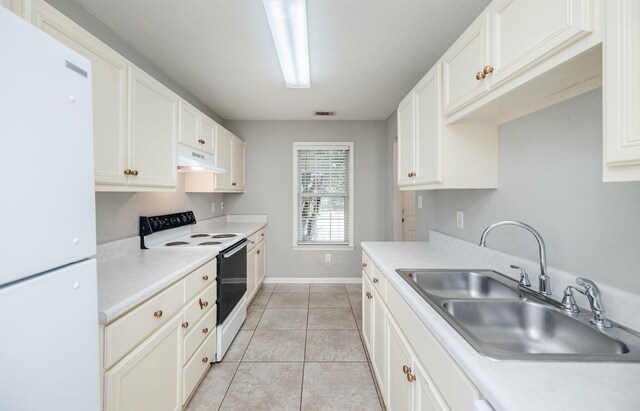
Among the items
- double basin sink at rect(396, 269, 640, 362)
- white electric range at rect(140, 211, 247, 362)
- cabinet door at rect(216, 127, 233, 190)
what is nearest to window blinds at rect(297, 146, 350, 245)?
cabinet door at rect(216, 127, 233, 190)

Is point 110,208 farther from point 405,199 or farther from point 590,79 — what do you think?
point 405,199

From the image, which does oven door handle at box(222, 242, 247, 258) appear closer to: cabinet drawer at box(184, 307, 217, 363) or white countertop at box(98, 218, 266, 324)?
white countertop at box(98, 218, 266, 324)

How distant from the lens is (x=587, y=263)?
3.49 feet

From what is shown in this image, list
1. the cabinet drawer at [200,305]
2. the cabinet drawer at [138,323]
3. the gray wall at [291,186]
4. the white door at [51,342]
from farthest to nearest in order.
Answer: the gray wall at [291,186] → the cabinet drawer at [200,305] → the cabinet drawer at [138,323] → the white door at [51,342]

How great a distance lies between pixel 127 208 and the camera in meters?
2.06

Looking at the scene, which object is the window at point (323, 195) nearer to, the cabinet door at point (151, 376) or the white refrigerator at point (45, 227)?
the cabinet door at point (151, 376)

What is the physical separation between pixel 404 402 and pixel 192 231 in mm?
2630

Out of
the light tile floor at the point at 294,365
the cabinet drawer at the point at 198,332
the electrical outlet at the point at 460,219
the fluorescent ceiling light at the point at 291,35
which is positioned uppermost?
the fluorescent ceiling light at the point at 291,35

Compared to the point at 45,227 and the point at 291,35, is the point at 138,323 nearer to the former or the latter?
the point at 45,227

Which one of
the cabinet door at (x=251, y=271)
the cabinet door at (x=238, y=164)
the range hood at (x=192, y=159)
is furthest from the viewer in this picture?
the cabinet door at (x=238, y=164)

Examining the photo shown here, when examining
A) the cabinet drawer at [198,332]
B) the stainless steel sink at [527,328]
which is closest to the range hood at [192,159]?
the cabinet drawer at [198,332]

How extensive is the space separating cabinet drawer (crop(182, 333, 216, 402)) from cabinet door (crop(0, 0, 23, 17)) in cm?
181

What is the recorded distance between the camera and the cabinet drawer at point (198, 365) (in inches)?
65.6

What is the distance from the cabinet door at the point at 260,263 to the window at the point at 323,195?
0.52 m
